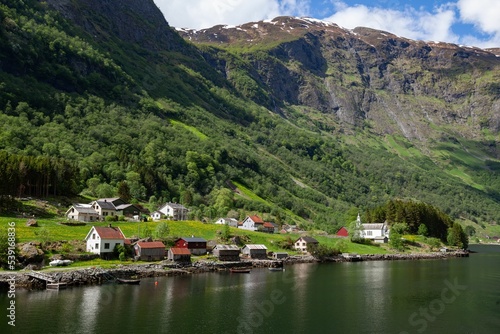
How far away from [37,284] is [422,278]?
8378cm

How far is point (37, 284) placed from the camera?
79.1 meters

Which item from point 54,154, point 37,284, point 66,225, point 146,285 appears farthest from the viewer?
point 54,154

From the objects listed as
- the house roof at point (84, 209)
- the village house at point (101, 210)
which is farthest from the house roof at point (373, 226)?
the house roof at point (84, 209)

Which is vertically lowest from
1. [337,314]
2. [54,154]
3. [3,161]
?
[337,314]

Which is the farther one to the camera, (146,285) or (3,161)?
(3,161)

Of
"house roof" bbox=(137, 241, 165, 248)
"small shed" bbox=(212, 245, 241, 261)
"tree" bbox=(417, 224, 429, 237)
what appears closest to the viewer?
"house roof" bbox=(137, 241, 165, 248)

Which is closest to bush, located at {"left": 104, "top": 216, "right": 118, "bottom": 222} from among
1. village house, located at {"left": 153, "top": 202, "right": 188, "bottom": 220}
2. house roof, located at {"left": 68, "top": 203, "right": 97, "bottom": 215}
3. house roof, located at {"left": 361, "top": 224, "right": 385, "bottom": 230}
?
house roof, located at {"left": 68, "top": 203, "right": 97, "bottom": 215}

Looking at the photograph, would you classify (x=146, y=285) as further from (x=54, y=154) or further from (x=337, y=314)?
(x=54, y=154)

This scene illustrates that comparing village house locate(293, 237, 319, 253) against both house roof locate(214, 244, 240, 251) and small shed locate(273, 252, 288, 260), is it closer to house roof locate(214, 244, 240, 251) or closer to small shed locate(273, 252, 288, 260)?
small shed locate(273, 252, 288, 260)

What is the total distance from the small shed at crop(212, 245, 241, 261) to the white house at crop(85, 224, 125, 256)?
29.1 meters

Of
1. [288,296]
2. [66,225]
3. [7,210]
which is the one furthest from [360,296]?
[7,210]

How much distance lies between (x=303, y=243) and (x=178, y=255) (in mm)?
54328

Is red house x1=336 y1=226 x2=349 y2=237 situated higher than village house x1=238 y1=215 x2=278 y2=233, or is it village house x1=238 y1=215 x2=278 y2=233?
village house x1=238 y1=215 x2=278 y2=233

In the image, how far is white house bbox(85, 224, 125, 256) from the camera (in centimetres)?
10025
